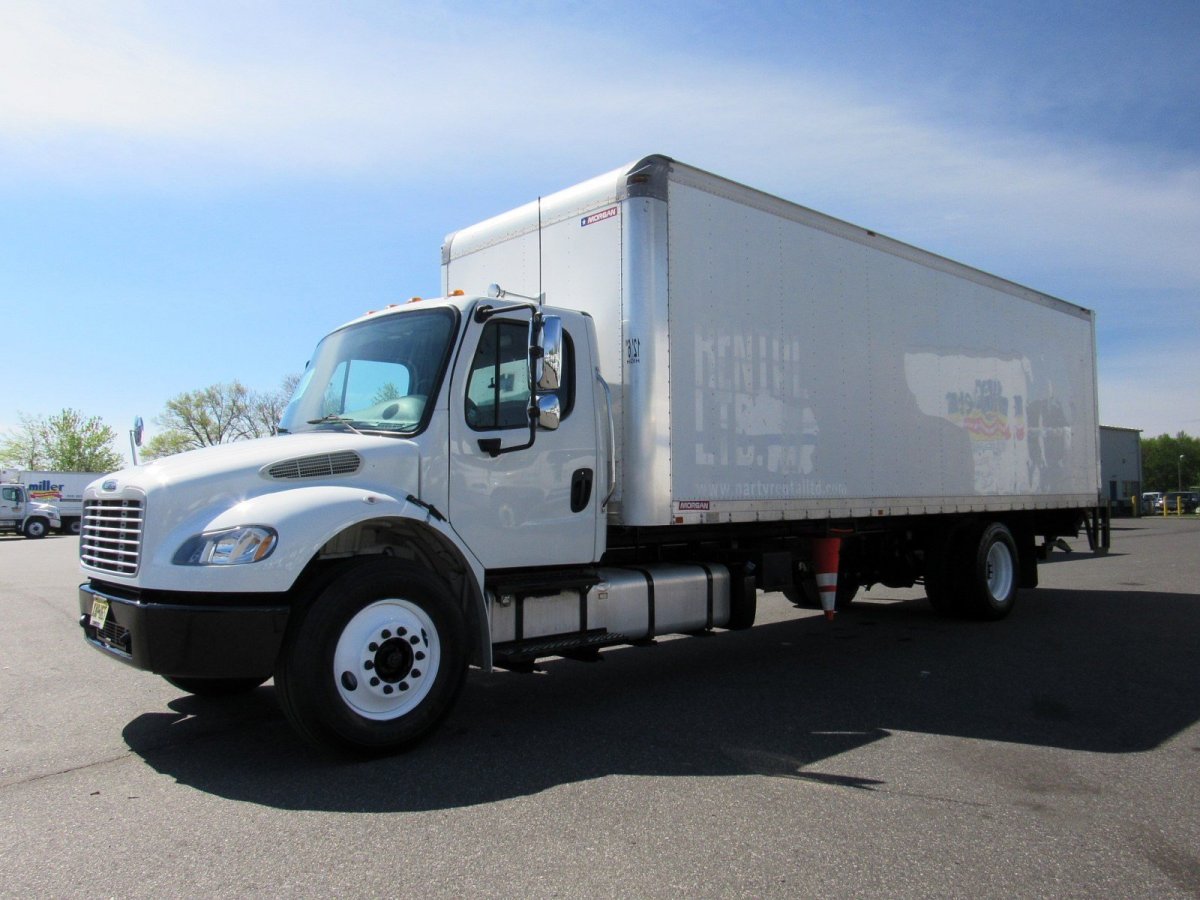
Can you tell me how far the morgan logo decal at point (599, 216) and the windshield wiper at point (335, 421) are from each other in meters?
2.38

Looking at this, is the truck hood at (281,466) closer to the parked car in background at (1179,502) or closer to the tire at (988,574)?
the tire at (988,574)

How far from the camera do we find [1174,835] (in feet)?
13.0

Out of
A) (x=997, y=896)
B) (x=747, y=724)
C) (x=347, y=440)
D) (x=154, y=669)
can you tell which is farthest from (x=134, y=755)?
(x=997, y=896)

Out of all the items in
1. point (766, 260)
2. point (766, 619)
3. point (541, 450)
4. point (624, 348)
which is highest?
point (766, 260)

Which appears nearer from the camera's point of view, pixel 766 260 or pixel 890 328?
pixel 766 260

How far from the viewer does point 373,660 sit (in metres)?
4.95

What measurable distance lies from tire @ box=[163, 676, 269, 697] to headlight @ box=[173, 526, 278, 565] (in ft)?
5.77

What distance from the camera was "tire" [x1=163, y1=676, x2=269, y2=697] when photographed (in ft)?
20.2

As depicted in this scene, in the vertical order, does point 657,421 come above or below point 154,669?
above

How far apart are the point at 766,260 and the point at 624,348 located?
5.60 feet

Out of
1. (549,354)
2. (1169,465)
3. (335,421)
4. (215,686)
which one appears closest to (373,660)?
(335,421)

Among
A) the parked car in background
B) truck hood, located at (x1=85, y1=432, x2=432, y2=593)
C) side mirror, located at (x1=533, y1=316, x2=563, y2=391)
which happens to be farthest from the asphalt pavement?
the parked car in background

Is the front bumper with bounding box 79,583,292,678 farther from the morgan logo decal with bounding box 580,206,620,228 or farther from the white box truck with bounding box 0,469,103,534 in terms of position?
the white box truck with bounding box 0,469,103,534

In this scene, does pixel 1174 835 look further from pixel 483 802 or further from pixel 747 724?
pixel 483 802
